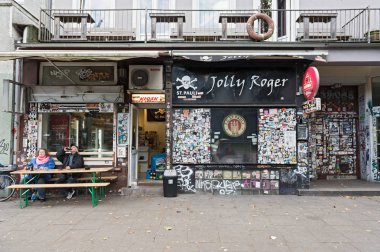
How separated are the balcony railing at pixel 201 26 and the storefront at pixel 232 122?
110cm

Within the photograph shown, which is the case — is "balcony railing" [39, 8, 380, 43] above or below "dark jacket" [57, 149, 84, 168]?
above

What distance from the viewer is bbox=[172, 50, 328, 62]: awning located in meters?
7.95

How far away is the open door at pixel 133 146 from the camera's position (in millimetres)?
8825

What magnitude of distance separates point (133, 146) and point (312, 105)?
5.45 m

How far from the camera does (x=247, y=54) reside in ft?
26.2

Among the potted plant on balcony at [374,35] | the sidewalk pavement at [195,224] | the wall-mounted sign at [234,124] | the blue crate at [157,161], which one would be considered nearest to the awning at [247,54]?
the wall-mounted sign at [234,124]

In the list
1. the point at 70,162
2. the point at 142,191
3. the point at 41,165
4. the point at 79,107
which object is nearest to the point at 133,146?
the point at 142,191

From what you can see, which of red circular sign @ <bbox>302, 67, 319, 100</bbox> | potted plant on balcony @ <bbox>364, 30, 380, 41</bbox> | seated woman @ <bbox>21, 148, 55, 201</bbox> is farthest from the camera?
potted plant on balcony @ <bbox>364, 30, 380, 41</bbox>

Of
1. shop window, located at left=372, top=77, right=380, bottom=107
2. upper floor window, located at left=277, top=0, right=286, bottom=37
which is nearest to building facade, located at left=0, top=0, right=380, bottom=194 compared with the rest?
upper floor window, located at left=277, top=0, right=286, bottom=37

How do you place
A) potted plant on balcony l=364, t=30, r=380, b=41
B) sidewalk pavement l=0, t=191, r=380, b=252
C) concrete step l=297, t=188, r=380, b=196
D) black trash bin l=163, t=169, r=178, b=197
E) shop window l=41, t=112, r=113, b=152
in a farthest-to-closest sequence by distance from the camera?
shop window l=41, t=112, r=113, b=152, potted plant on balcony l=364, t=30, r=380, b=41, concrete step l=297, t=188, r=380, b=196, black trash bin l=163, t=169, r=178, b=197, sidewalk pavement l=0, t=191, r=380, b=252

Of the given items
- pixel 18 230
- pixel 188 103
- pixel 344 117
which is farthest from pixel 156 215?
pixel 344 117

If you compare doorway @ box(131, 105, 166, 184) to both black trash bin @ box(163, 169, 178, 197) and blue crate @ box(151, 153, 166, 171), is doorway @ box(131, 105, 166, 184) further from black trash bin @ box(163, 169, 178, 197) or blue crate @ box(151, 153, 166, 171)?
black trash bin @ box(163, 169, 178, 197)

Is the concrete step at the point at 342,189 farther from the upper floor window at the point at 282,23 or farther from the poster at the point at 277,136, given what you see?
the upper floor window at the point at 282,23

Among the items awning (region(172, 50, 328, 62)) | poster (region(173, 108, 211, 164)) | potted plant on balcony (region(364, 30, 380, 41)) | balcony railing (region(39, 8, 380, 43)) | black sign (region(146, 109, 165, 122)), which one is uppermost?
balcony railing (region(39, 8, 380, 43))
